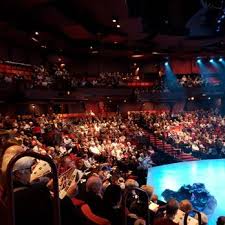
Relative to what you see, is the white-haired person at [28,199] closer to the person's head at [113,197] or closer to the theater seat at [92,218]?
the theater seat at [92,218]

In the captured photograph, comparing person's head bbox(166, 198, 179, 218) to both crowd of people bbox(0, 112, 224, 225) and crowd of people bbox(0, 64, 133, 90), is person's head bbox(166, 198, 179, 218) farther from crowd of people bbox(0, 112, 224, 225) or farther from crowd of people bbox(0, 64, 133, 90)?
crowd of people bbox(0, 64, 133, 90)

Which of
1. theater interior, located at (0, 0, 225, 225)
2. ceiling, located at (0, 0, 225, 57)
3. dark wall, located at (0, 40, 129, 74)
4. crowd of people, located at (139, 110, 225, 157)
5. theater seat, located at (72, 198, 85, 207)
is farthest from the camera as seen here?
dark wall, located at (0, 40, 129, 74)

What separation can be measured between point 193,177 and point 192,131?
743 cm

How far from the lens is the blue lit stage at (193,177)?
11.4 meters

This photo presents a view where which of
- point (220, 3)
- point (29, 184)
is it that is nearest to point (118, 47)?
point (220, 3)

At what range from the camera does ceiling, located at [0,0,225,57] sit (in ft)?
51.7

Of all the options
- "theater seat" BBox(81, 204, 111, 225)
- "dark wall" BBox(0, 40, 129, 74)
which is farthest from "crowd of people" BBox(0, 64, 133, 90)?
"theater seat" BBox(81, 204, 111, 225)

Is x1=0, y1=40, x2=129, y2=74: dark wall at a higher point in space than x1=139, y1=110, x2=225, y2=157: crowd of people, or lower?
higher

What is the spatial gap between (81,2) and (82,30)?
17.7 ft

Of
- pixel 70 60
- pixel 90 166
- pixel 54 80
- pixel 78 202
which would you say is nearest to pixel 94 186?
pixel 78 202

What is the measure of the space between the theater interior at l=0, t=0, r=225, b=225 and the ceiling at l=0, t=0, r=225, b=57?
8cm

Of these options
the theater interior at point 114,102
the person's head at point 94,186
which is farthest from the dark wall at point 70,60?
the person's head at point 94,186

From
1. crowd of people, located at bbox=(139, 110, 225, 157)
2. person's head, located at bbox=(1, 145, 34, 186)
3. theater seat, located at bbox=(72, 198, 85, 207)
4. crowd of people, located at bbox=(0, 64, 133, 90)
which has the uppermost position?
crowd of people, located at bbox=(0, 64, 133, 90)

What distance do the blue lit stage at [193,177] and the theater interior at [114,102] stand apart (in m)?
0.05
